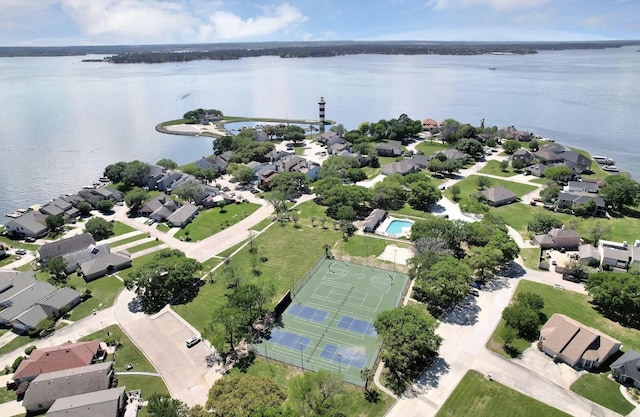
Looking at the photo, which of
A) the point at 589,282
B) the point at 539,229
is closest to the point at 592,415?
the point at 589,282

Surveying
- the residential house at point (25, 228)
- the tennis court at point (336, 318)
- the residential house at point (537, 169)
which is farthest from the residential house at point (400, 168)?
the residential house at point (25, 228)

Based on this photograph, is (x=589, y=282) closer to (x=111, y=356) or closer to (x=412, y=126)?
(x=111, y=356)

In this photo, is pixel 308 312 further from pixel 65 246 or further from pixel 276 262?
pixel 65 246

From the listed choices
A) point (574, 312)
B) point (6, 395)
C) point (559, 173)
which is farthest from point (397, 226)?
point (6, 395)

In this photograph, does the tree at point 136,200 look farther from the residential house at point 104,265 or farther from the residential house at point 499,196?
the residential house at point 499,196

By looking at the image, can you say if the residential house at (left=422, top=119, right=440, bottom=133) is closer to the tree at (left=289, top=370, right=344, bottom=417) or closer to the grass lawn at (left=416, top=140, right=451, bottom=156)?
the grass lawn at (left=416, top=140, right=451, bottom=156)

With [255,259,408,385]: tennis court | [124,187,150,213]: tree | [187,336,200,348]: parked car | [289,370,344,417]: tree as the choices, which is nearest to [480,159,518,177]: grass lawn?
[255,259,408,385]: tennis court
